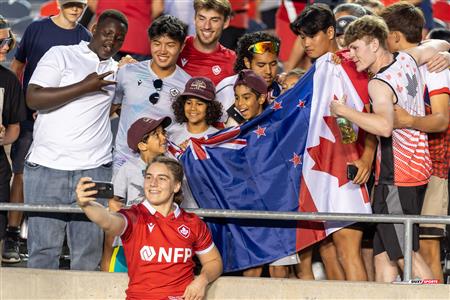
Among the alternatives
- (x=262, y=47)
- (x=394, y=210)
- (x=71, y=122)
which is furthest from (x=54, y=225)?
(x=394, y=210)

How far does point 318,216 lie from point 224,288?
869mm

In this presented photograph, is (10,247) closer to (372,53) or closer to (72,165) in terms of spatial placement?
(72,165)

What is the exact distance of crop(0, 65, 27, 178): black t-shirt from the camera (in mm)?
10008

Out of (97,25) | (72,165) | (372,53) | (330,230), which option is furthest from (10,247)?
(372,53)

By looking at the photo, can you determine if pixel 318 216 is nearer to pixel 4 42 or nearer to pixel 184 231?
pixel 184 231

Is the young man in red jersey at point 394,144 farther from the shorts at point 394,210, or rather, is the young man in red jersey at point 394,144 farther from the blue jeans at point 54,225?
the blue jeans at point 54,225

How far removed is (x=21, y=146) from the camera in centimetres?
1091

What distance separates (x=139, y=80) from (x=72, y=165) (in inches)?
35.9

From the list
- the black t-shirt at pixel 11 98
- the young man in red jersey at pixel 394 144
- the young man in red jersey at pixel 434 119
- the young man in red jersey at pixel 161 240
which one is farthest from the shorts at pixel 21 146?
the young man in red jersey at pixel 434 119

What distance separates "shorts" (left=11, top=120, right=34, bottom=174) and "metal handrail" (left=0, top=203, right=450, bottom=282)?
1642 millimetres

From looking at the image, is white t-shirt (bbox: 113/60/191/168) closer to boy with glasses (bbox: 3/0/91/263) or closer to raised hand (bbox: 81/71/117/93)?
raised hand (bbox: 81/71/117/93)

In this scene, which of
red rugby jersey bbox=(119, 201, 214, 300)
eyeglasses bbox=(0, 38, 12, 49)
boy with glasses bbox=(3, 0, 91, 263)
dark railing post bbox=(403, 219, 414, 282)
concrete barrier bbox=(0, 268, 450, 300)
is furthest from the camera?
boy with glasses bbox=(3, 0, 91, 263)

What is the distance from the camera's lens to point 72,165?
9.62 m

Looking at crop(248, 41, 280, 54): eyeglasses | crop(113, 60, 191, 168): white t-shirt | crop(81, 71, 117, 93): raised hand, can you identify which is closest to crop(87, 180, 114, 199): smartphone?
crop(81, 71, 117, 93): raised hand
